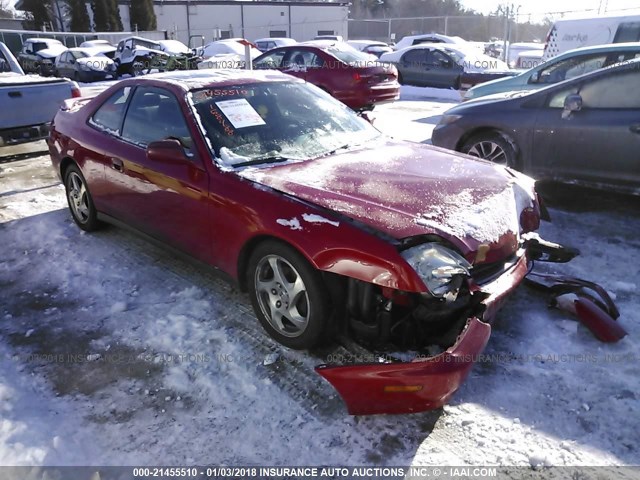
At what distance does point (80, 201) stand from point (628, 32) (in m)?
11.7

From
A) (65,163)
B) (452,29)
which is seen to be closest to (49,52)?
(65,163)

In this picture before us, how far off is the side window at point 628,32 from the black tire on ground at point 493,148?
7.81 m

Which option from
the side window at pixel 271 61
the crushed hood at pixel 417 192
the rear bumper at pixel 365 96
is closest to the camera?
the crushed hood at pixel 417 192

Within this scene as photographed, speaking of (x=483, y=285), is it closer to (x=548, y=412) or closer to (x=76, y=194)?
(x=548, y=412)

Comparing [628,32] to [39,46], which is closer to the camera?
[628,32]

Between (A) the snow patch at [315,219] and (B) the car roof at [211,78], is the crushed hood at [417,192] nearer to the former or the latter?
(A) the snow patch at [315,219]

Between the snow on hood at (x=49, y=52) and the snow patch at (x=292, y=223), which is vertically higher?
the snow on hood at (x=49, y=52)

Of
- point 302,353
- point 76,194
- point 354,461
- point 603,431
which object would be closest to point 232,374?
point 302,353

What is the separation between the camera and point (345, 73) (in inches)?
406

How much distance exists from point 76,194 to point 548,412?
4.31 metres

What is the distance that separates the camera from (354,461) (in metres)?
2.26

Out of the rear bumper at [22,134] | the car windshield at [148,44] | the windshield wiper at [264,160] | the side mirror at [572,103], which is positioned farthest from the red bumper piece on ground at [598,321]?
the car windshield at [148,44]

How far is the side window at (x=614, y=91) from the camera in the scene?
470 centimetres

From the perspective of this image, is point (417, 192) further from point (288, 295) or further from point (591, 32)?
point (591, 32)
